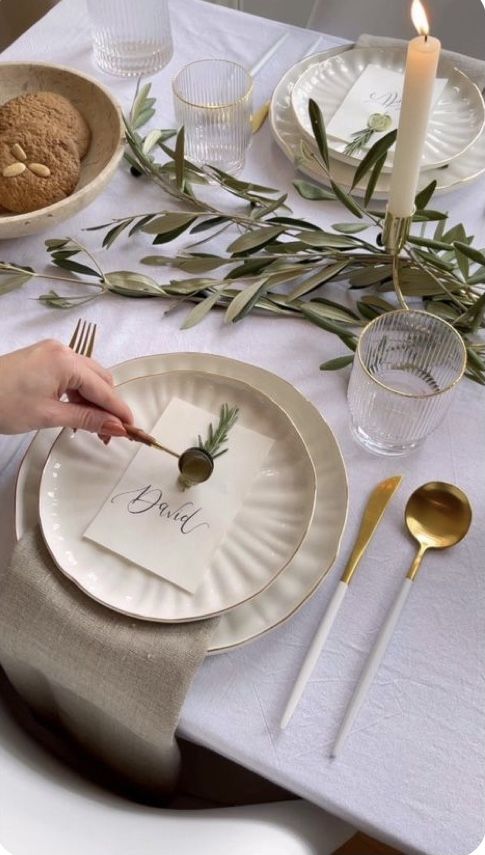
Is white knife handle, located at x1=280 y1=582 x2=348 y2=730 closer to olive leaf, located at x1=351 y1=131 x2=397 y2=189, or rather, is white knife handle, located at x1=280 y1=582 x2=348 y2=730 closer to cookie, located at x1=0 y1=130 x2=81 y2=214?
olive leaf, located at x1=351 y1=131 x2=397 y2=189

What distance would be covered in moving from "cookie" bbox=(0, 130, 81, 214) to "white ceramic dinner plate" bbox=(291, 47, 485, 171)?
0.31m

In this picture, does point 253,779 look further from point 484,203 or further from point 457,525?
point 484,203

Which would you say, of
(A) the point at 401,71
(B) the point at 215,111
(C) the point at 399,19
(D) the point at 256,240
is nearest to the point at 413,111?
(D) the point at 256,240

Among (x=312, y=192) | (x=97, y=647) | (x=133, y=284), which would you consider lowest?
(x=97, y=647)

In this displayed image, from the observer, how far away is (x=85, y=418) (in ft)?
2.17

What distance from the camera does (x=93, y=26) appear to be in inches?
43.8

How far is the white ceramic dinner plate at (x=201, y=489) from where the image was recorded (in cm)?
60

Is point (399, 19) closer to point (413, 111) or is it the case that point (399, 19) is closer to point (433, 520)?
point (413, 111)

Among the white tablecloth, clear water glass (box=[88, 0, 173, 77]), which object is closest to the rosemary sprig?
the white tablecloth

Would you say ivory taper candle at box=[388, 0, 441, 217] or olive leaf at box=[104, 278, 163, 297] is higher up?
ivory taper candle at box=[388, 0, 441, 217]

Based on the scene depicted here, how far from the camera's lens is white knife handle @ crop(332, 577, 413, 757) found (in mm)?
564

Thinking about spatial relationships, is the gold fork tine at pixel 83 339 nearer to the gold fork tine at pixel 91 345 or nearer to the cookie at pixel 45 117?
the gold fork tine at pixel 91 345

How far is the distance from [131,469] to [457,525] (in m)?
0.30

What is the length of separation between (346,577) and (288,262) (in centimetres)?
39
